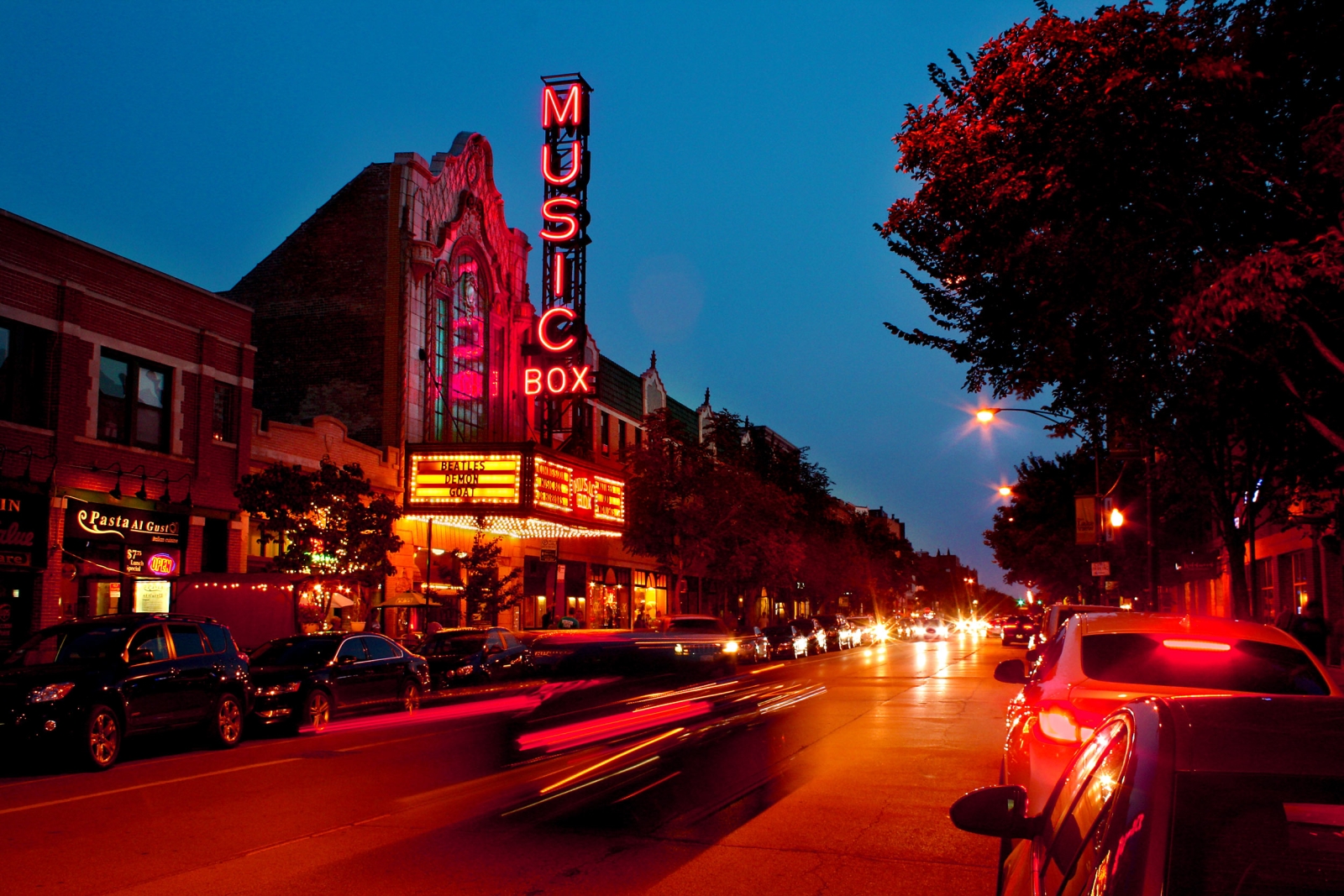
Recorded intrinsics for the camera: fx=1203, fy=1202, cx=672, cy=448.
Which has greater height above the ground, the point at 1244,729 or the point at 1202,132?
the point at 1202,132

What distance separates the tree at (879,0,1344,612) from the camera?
12.2 m

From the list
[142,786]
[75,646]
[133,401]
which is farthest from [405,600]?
[142,786]

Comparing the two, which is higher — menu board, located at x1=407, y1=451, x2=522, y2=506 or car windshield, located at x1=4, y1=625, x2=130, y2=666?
menu board, located at x1=407, y1=451, x2=522, y2=506

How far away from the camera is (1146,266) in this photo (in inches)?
510

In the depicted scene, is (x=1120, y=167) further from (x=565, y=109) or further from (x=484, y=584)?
(x=565, y=109)

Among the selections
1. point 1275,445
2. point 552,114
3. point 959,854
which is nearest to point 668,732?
point 959,854

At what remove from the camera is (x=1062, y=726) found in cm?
711

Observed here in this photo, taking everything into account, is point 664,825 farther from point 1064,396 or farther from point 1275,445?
point 1275,445

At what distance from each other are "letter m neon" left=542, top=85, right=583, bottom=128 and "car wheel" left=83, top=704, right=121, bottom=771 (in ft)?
100

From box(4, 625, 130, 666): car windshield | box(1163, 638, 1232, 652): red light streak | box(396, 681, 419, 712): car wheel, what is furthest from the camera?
box(396, 681, 419, 712): car wheel

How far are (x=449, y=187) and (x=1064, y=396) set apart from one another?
26.3 meters

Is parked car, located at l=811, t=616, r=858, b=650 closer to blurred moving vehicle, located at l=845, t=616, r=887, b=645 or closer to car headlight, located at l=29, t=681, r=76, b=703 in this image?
blurred moving vehicle, located at l=845, t=616, r=887, b=645

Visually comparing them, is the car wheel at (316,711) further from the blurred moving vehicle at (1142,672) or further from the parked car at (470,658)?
the blurred moving vehicle at (1142,672)

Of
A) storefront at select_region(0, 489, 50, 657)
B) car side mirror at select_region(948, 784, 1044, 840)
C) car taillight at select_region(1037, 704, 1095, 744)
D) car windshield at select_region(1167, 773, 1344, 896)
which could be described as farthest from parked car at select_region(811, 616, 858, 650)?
car windshield at select_region(1167, 773, 1344, 896)
